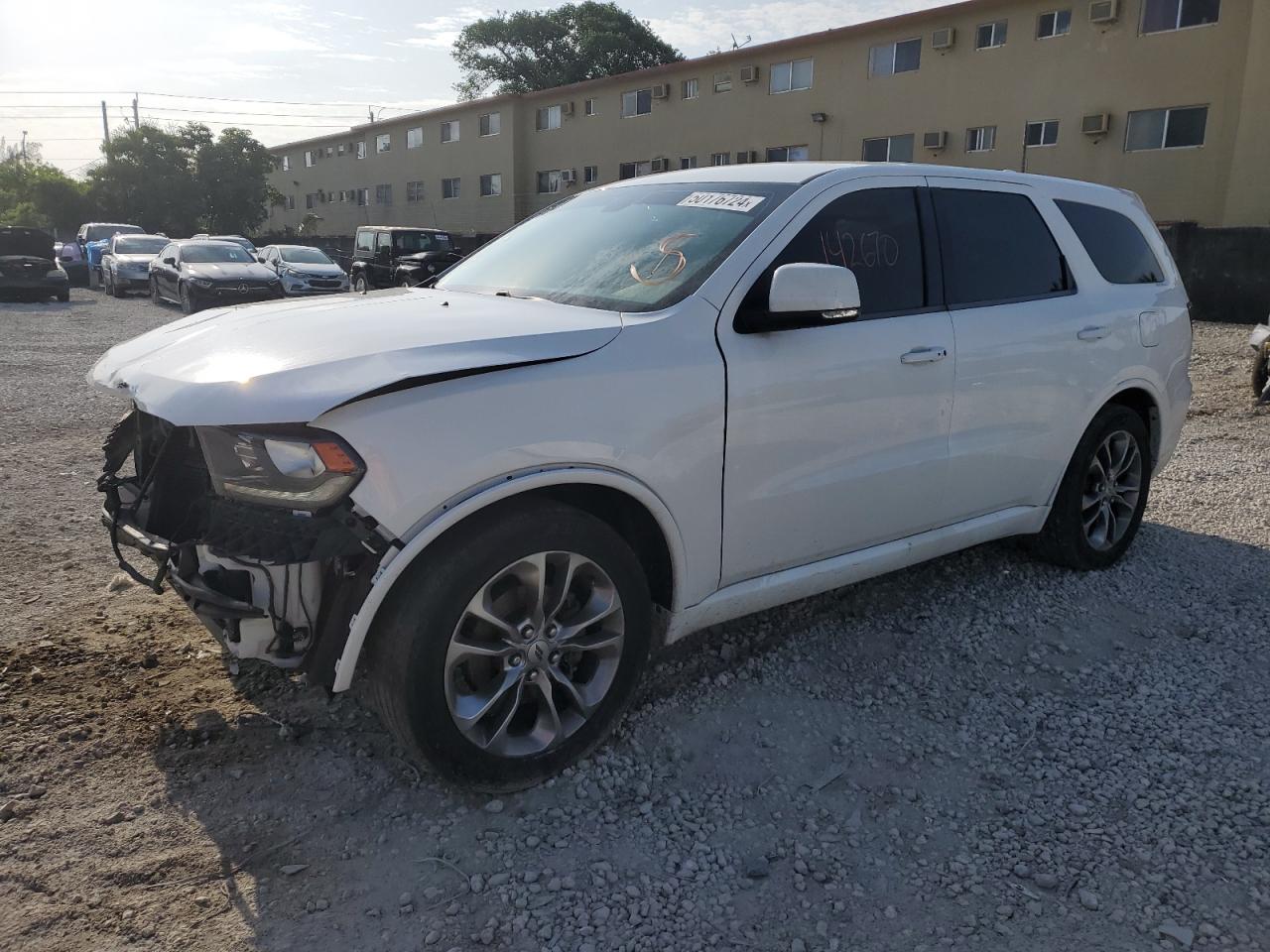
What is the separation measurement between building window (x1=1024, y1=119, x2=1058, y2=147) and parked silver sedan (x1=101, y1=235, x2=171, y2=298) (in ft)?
69.7

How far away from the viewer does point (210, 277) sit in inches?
714

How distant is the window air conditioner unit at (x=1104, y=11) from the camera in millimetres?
21000

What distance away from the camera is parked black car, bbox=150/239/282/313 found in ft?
59.4

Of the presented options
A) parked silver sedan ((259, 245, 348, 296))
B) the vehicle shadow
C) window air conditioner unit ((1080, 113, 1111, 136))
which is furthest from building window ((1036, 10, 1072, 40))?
the vehicle shadow

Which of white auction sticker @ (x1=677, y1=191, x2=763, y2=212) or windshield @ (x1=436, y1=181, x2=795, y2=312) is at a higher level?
white auction sticker @ (x1=677, y1=191, x2=763, y2=212)

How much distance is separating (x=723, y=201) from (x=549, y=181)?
118 ft

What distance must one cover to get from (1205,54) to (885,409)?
21.8 meters

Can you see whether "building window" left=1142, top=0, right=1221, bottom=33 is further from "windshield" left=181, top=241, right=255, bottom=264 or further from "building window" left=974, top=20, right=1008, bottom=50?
"windshield" left=181, top=241, right=255, bottom=264

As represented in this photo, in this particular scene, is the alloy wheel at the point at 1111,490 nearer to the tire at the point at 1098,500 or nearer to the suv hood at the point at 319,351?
the tire at the point at 1098,500

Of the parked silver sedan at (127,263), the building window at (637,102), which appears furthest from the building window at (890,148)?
the parked silver sedan at (127,263)

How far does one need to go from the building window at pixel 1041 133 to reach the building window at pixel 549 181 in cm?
1886

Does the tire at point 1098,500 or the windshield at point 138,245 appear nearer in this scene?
the tire at point 1098,500

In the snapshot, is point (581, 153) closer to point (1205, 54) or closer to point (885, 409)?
point (1205, 54)

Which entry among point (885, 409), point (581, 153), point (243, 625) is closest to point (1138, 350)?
point (885, 409)
